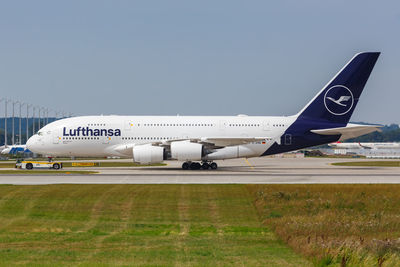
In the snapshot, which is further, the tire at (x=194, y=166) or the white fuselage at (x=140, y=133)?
the tire at (x=194, y=166)

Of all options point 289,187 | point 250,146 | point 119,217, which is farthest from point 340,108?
point 119,217

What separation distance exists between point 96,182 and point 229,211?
13664 mm

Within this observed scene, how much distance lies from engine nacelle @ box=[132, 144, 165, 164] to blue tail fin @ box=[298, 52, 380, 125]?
44.4 ft

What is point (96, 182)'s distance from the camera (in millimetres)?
36531

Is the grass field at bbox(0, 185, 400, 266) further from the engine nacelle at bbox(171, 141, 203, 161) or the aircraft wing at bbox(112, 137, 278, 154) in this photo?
the aircraft wing at bbox(112, 137, 278, 154)

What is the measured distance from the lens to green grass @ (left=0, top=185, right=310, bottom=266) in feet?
52.3

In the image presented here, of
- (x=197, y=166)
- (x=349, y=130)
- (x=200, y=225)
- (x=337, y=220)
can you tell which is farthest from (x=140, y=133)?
(x=337, y=220)

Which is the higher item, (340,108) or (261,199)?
(340,108)

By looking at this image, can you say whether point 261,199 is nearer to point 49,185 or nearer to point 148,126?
point 49,185

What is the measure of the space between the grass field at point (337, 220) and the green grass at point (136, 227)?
0.67 metres

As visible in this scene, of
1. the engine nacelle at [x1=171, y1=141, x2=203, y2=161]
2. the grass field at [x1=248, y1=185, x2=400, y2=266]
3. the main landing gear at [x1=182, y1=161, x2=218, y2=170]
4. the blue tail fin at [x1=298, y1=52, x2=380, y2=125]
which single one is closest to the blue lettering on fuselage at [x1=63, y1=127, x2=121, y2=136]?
the engine nacelle at [x1=171, y1=141, x2=203, y2=161]

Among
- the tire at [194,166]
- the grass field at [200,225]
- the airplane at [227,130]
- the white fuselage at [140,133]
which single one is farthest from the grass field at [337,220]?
the tire at [194,166]

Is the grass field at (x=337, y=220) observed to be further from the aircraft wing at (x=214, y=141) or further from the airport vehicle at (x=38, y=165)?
the airport vehicle at (x=38, y=165)

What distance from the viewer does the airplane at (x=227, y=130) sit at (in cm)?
5156
